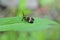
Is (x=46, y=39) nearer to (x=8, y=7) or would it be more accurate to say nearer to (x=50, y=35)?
(x=50, y=35)

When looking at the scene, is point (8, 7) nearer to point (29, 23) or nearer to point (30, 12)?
point (30, 12)

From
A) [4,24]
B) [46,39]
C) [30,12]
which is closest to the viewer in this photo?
[4,24]

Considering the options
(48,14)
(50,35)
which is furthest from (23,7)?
(50,35)

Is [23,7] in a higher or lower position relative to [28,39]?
higher

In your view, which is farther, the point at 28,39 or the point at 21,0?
the point at 21,0

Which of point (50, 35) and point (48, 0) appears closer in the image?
point (50, 35)

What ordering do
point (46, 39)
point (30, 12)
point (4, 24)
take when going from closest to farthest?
point (4, 24), point (46, 39), point (30, 12)

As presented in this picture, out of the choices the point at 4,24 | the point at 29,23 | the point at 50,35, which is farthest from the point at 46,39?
the point at 4,24

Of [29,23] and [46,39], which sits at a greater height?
[29,23]

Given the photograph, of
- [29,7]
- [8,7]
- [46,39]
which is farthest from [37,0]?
[46,39]
